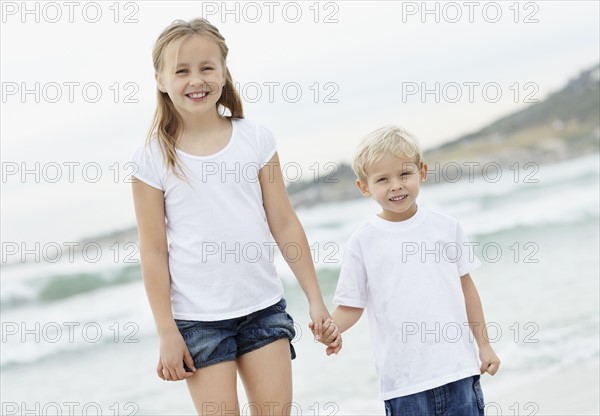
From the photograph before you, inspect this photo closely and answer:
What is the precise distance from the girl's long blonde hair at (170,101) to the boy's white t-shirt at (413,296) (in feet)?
1.85

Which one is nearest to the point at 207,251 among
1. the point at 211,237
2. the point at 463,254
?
the point at 211,237

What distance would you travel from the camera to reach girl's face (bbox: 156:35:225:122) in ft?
7.98

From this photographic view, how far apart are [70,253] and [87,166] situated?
1422 mm

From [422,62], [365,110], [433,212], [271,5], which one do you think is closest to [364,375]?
[433,212]

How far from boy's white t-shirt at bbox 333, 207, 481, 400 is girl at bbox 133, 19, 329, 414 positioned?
183 mm

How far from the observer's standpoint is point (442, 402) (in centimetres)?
245

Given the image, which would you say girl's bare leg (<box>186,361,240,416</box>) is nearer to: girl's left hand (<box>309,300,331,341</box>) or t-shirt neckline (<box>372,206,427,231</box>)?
girl's left hand (<box>309,300,331,341</box>)

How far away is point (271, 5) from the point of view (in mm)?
8930

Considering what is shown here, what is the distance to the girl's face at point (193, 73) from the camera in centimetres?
243

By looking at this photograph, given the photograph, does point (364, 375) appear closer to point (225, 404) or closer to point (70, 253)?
point (225, 404)

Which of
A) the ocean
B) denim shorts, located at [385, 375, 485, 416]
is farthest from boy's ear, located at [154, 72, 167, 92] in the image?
the ocean

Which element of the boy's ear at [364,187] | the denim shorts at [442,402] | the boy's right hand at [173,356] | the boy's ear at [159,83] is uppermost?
the boy's ear at [159,83]

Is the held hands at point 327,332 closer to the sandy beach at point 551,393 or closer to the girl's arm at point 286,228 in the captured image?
the girl's arm at point 286,228

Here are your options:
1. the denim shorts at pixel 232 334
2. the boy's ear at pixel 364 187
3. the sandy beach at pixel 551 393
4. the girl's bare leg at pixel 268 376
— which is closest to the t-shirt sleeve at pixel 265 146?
the boy's ear at pixel 364 187
